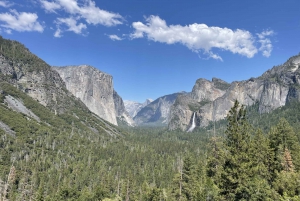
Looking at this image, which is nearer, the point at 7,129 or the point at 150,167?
the point at 150,167

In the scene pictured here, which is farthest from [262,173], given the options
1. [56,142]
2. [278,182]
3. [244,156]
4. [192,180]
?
[56,142]

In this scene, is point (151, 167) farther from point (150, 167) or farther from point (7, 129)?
point (7, 129)

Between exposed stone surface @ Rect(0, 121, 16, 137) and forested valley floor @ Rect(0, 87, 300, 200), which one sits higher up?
exposed stone surface @ Rect(0, 121, 16, 137)

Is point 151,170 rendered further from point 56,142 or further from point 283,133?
point 283,133

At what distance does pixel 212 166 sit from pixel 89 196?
41.6 m

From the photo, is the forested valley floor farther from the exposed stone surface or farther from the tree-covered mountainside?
the exposed stone surface

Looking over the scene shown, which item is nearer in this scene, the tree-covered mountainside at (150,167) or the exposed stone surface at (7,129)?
the tree-covered mountainside at (150,167)

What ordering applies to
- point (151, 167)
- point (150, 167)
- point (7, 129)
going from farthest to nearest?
point (7, 129) → point (150, 167) → point (151, 167)

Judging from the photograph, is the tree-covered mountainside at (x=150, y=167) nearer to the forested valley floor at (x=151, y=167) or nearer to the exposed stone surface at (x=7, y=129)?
the forested valley floor at (x=151, y=167)

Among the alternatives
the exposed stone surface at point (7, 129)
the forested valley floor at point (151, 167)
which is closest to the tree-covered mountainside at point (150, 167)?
the forested valley floor at point (151, 167)

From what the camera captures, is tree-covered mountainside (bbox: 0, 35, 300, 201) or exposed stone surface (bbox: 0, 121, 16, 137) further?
exposed stone surface (bbox: 0, 121, 16, 137)

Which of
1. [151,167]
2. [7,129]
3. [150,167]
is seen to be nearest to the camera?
[151,167]

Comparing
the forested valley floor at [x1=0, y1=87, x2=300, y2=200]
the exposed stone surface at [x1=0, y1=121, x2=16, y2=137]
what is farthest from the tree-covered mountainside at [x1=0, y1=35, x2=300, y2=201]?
the exposed stone surface at [x1=0, y1=121, x2=16, y2=137]

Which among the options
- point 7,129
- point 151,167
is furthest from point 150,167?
point 7,129
